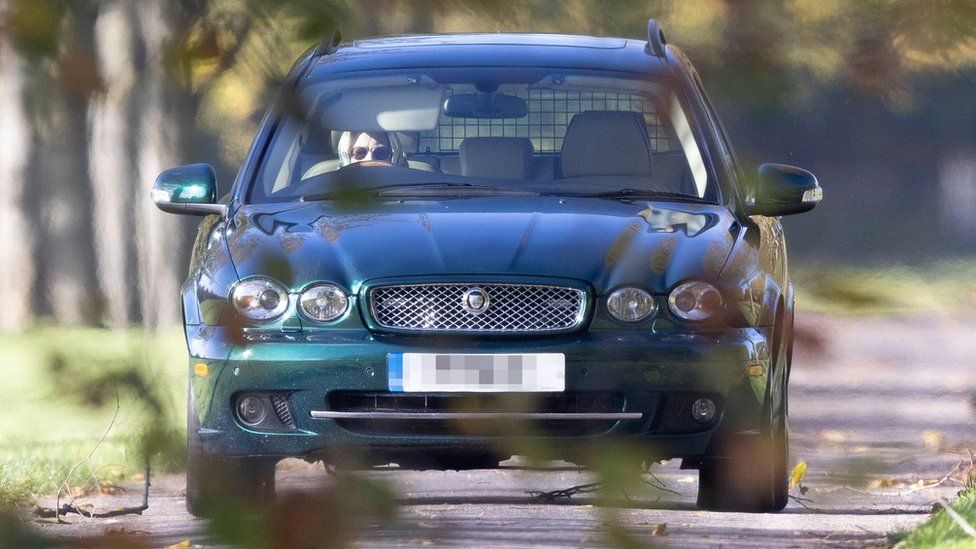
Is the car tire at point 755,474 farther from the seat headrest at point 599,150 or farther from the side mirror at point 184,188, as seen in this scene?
the side mirror at point 184,188

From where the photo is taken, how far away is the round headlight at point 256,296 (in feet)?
8.14

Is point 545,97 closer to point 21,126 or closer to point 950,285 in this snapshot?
point 950,285

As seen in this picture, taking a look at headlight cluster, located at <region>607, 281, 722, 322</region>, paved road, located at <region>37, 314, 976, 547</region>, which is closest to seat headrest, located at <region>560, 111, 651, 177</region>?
headlight cluster, located at <region>607, 281, 722, 322</region>

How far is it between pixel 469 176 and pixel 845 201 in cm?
243

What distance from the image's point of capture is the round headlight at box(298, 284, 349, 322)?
4.88 metres

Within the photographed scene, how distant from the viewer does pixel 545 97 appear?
572 centimetres

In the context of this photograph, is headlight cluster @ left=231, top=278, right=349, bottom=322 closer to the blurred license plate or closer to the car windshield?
the blurred license plate

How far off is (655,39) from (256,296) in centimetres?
110

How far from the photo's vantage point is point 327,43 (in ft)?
6.53

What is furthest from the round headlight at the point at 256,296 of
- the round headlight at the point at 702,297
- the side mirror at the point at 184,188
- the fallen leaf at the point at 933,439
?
the fallen leaf at the point at 933,439

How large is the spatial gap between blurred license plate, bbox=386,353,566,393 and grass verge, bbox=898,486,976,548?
4.02ft

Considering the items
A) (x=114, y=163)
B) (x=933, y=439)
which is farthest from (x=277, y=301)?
(x=114, y=163)

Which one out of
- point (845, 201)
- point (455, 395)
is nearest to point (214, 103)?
point (845, 201)

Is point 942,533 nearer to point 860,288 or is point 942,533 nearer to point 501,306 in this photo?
point 501,306
